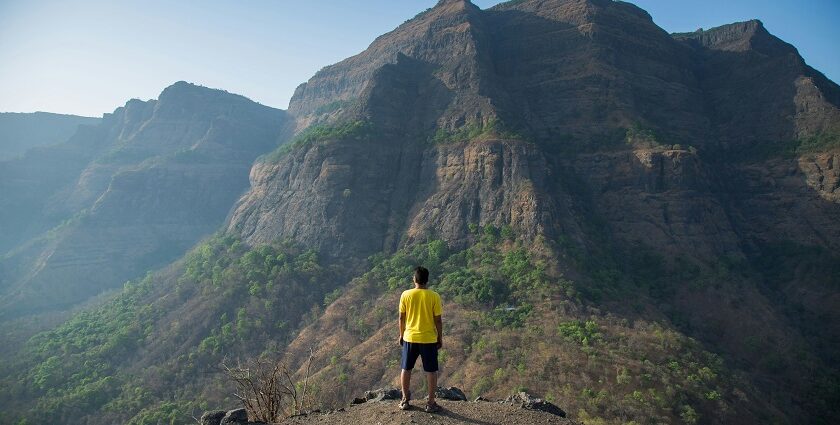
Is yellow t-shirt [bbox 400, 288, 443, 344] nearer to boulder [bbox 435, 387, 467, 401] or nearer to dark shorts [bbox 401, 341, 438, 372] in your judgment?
dark shorts [bbox 401, 341, 438, 372]

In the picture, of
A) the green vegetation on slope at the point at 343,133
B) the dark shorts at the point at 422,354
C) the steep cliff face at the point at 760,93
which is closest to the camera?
the dark shorts at the point at 422,354

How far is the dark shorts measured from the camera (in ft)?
28.1

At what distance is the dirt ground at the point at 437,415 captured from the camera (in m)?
8.46

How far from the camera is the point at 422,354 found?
8.67 m

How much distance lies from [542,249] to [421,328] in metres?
27.8

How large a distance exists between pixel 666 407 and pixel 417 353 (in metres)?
18.8

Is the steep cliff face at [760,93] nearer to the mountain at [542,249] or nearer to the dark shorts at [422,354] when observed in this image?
the mountain at [542,249]

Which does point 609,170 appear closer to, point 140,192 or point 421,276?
point 421,276

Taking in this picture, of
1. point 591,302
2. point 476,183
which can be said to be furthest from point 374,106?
point 591,302

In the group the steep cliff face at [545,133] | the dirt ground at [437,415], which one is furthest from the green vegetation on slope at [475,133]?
the dirt ground at [437,415]

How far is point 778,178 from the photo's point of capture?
142 ft

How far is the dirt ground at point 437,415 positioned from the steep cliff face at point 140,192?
56021 mm

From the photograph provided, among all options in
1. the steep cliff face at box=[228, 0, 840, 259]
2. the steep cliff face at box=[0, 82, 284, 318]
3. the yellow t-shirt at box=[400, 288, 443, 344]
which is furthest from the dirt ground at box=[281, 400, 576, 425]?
the steep cliff face at box=[0, 82, 284, 318]

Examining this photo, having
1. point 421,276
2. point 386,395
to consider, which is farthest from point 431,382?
point 386,395
